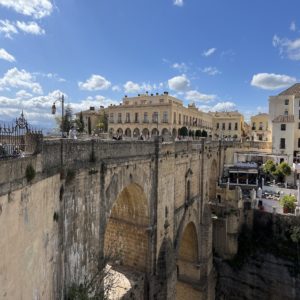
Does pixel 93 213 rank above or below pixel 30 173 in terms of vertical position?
below

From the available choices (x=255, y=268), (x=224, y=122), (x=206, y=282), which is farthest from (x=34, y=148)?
(x=224, y=122)

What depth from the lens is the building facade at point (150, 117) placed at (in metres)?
46.3

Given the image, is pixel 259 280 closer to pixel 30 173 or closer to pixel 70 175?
pixel 70 175

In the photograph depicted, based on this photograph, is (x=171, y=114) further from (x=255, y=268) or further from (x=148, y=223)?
(x=148, y=223)

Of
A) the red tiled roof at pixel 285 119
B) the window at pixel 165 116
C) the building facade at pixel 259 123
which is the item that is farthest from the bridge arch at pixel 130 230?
the building facade at pixel 259 123

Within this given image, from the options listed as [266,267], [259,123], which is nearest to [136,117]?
[259,123]

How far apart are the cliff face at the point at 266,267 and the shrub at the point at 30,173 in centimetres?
2236

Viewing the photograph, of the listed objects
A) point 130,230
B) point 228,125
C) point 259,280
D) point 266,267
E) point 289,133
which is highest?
point 228,125

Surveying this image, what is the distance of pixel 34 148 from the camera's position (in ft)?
19.5

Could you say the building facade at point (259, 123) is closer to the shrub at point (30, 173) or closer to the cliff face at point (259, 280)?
the cliff face at point (259, 280)

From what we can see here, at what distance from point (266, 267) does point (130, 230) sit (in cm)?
1604

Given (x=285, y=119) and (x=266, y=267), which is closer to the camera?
(x=266, y=267)

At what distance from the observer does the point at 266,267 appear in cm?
2347

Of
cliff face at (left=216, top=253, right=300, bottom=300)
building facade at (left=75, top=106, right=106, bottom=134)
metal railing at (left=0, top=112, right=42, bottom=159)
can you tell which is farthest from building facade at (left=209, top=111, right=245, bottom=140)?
metal railing at (left=0, top=112, right=42, bottom=159)
